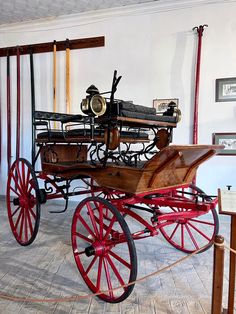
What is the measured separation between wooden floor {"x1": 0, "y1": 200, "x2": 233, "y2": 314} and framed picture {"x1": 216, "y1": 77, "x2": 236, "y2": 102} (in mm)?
2194

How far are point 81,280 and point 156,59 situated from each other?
325 cm

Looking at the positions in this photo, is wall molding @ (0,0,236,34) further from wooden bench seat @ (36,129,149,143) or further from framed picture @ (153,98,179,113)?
wooden bench seat @ (36,129,149,143)

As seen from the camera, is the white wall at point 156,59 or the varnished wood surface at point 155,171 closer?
the varnished wood surface at point 155,171

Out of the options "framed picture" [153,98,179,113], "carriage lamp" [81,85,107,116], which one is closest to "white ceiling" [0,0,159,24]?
"framed picture" [153,98,179,113]

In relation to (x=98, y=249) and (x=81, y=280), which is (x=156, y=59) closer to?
(x=98, y=249)

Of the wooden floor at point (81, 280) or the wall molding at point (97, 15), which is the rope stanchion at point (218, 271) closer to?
the wooden floor at point (81, 280)

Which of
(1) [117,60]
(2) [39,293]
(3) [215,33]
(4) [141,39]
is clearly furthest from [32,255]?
(3) [215,33]

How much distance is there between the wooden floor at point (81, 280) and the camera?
5.64 feet

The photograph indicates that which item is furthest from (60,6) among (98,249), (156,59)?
(98,249)

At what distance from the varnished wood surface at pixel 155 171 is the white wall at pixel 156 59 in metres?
1.80

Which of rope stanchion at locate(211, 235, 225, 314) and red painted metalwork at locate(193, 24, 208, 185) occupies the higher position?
red painted metalwork at locate(193, 24, 208, 185)

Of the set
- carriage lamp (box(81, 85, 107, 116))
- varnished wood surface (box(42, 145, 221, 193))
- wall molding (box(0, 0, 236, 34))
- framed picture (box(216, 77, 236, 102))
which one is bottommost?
varnished wood surface (box(42, 145, 221, 193))

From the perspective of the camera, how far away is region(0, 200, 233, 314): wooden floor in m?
1.72

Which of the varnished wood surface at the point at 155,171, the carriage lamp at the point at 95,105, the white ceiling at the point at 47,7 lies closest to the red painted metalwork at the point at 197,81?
the white ceiling at the point at 47,7
